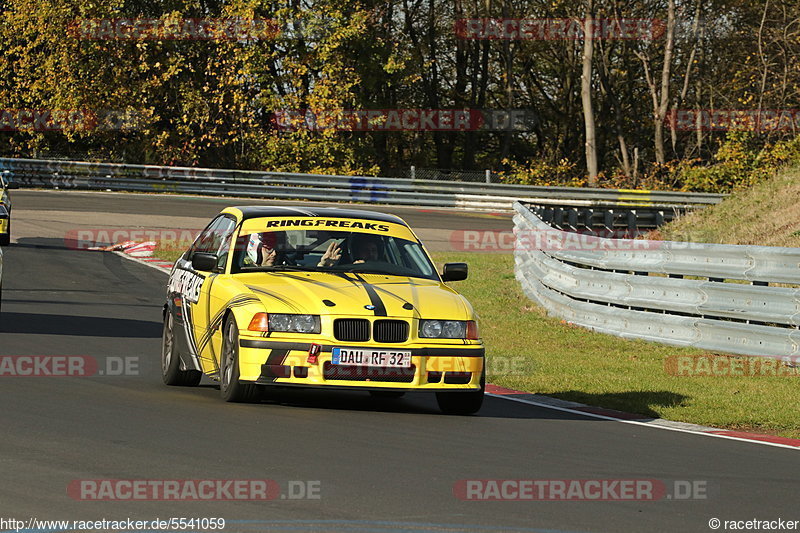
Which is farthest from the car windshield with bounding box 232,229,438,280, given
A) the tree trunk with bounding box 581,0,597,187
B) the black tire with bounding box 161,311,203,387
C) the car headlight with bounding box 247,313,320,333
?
the tree trunk with bounding box 581,0,597,187

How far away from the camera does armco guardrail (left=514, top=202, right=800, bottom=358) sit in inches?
518

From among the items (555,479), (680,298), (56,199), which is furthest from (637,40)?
(555,479)

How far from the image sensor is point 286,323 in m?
9.64

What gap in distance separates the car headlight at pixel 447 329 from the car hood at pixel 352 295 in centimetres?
4

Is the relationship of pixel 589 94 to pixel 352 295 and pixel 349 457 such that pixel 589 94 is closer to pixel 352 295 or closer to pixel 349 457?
pixel 352 295

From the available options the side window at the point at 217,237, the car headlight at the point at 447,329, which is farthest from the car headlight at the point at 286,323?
the side window at the point at 217,237

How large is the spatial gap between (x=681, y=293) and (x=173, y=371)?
19.4ft

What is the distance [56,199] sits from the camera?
119 ft

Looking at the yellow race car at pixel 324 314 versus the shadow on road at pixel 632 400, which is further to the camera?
the shadow on road at pixel 632 400

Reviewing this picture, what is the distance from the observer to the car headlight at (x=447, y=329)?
978 cm

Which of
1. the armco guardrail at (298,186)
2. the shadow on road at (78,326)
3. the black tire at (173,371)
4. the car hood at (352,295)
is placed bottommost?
the armco guardrail at (298,186)

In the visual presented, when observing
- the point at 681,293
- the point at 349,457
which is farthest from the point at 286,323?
the point at 681,293

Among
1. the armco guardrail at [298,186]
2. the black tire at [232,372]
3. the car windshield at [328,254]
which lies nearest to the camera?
the black tire at [232,372]

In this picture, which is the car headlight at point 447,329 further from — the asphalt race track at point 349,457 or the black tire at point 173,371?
the black tire at point 173,371
